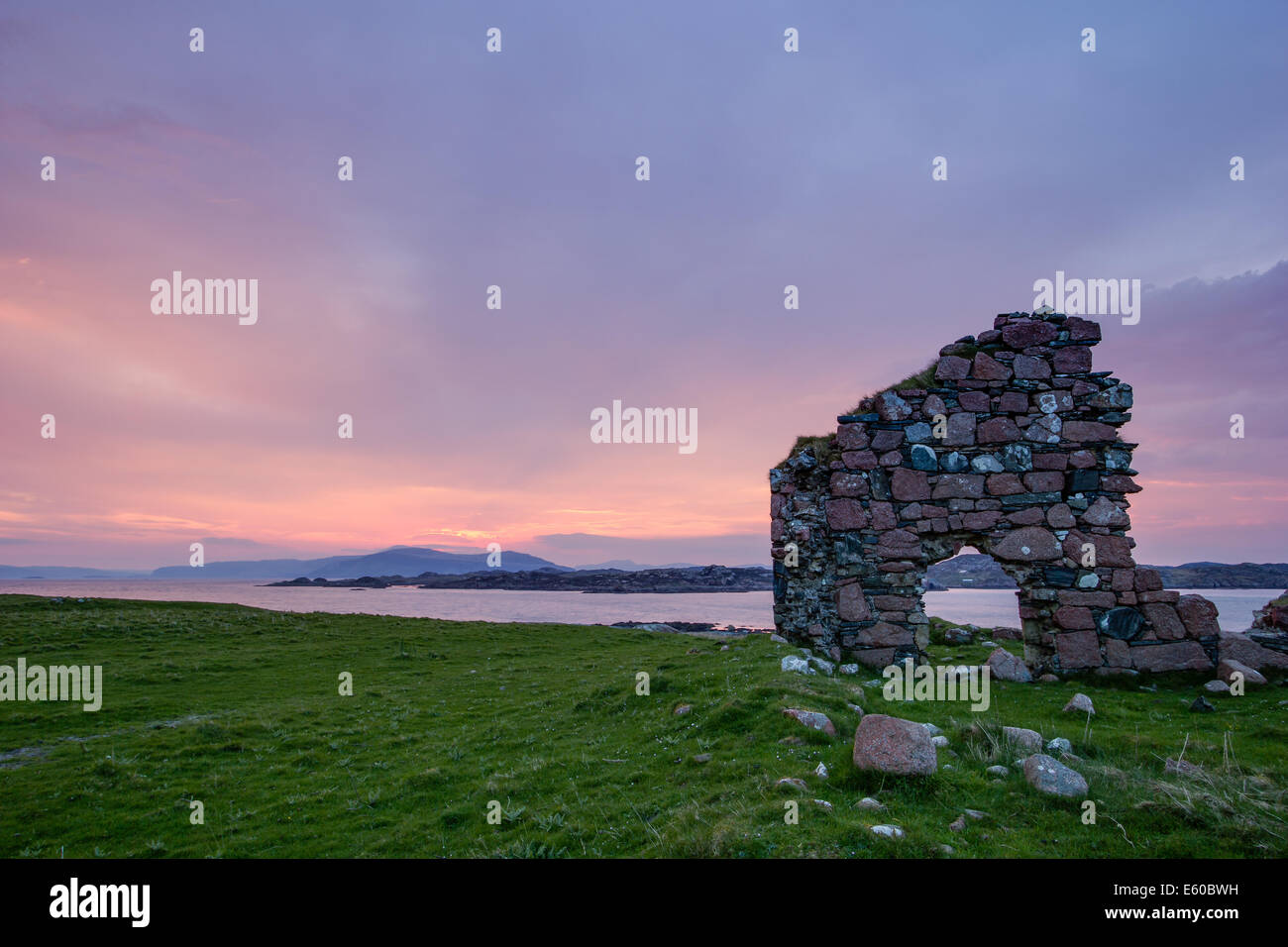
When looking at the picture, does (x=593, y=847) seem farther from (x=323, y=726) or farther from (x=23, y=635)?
(x=23, y=635)

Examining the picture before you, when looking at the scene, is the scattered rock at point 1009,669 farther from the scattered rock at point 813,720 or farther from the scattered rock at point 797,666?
the scattered rock at point 813,720

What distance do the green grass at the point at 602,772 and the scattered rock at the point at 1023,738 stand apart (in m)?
0.17

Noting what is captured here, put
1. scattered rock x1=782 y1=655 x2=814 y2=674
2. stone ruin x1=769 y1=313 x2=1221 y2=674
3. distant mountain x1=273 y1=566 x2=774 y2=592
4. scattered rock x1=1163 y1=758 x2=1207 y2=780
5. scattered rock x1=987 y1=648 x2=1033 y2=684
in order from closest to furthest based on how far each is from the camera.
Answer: scattered rock x1=1163 y1=758 x2=1207 y2=780, scattered rock x1=782 y1=655 x2=814 y2=674, scattered rock x1=987 y1=648 x2=1033 y2=684, stone ruin x1=769 y1=313 x2=1221 y2=674, distant mountain x1=273 y1=566 x2=774 y2=592

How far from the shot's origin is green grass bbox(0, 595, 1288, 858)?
19.1 feet

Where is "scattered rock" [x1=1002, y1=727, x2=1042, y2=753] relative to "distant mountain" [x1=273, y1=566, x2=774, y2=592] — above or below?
above

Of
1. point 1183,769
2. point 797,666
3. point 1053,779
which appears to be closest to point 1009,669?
point 797,666

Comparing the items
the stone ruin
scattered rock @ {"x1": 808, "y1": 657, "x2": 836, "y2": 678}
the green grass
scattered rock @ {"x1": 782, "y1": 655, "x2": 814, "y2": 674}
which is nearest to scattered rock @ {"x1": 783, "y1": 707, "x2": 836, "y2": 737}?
the green grass

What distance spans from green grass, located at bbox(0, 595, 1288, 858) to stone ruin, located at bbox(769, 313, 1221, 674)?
7.11 ft

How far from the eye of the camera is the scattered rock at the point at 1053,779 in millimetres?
6391

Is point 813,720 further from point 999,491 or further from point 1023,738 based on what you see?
point 999,491

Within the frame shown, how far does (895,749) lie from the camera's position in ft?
22.7

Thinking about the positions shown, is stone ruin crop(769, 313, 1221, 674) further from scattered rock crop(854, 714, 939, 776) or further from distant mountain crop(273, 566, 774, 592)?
distant mountain crop(273, 566, 774, 592)

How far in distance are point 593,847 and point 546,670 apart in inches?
731
